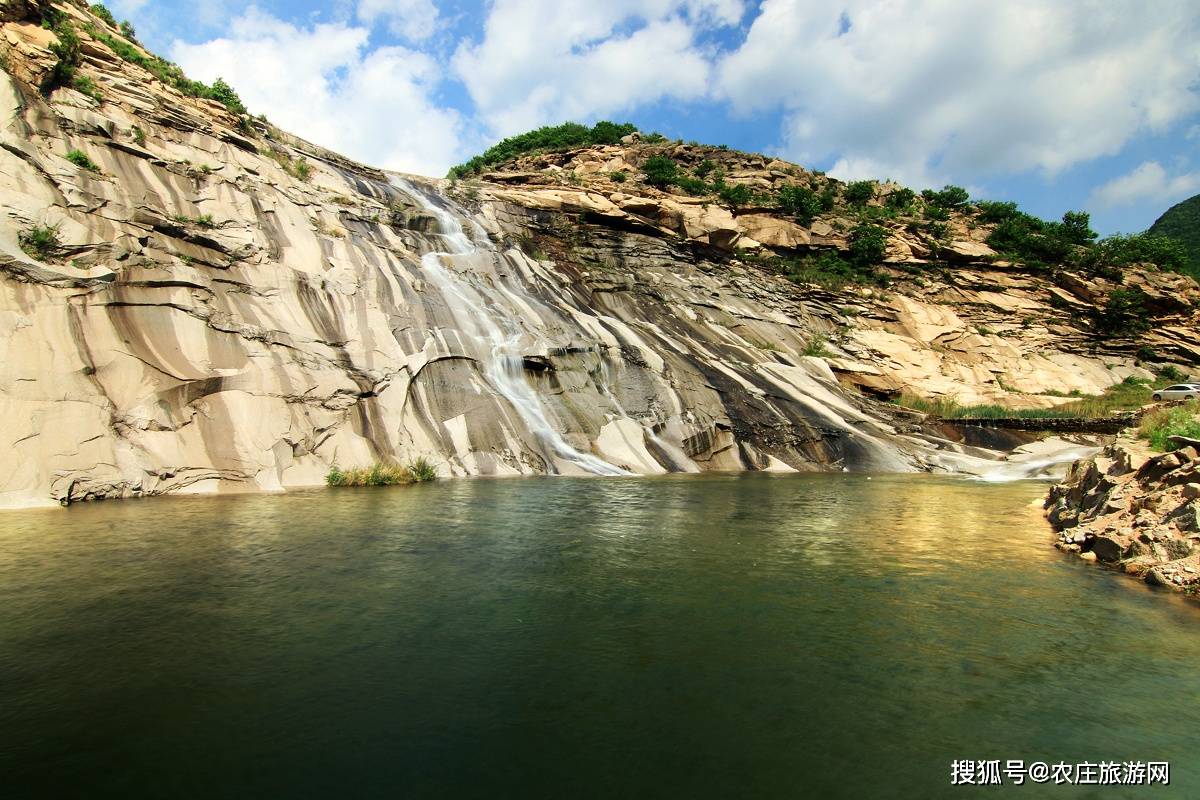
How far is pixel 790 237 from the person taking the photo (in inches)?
1948

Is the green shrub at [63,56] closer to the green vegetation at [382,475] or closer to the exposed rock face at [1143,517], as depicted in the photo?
the green vegetation at [382,475]

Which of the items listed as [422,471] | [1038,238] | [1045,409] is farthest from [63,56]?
Answer: [1038,238]

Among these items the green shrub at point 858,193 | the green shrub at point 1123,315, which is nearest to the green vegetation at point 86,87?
the green shrub at point 858,193

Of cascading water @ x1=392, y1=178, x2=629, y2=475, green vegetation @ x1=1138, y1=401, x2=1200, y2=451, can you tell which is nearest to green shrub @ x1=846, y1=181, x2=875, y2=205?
cascading water @ x1=392, y1=178, x2=629, y2=475

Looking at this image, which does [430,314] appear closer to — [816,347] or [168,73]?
[168,73]

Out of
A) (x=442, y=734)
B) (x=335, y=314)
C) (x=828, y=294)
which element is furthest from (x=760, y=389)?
(x=442, y=734)

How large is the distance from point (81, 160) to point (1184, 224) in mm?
112317

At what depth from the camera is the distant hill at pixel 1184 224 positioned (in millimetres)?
77375

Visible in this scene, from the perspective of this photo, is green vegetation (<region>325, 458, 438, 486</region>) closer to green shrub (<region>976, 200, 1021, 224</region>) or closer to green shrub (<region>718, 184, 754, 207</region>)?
green shrub (<region>718, 184, 754, 207</region>)

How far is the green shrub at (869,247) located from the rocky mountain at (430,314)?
383 mm

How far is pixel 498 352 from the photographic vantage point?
28156mm

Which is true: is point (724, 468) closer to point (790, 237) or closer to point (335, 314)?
point (335, 314)

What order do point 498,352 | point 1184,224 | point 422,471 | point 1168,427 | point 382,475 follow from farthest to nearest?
point 1184,224 → point 498,352 → point 422,471 → point 382,475 → point 1168,427

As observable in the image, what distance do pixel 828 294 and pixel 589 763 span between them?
46255 millimetres
